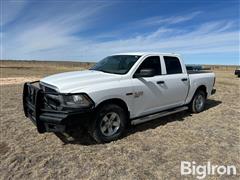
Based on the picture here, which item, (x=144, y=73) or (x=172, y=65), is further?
(x=172, y=65)

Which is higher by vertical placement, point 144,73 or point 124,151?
point 144,73

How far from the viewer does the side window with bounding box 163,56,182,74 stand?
5.68 m

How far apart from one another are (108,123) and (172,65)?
2521mm

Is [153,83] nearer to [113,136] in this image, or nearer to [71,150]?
[113,136]

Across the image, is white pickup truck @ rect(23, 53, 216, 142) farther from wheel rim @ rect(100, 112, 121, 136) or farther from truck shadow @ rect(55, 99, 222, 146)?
truck shadow @ rect(55, 99, 222, 146)

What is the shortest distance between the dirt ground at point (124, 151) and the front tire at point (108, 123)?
163 millimetres

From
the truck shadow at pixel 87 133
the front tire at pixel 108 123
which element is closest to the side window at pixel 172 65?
the truck shadow at pixel 87 133

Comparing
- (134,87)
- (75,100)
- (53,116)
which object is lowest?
(53,116)

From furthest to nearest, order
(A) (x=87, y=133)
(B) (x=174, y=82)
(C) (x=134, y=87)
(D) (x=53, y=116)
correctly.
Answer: (B) (x=174, y=82), (A) (x=87, y=133), (C) (x=134, y=87), (D) (x=53, y=116)

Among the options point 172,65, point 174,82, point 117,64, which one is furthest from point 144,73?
point 172,65

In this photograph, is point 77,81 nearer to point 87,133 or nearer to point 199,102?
point 87,133

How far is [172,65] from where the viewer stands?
5863 mm

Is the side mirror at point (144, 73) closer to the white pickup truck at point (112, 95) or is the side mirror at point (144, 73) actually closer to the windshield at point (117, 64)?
the white pickup truck at point (112, 95)

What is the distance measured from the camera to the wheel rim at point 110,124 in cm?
434
